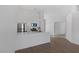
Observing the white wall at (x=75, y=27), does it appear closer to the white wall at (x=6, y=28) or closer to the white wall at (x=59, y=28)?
the white wall at (x=59, y=28)

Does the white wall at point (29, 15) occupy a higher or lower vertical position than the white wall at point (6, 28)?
higher

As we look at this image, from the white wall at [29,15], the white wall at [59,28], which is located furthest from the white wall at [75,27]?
the white wall at [59,28]

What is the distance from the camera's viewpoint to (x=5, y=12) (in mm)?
1503

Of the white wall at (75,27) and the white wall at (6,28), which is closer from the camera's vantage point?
the white wall at (6,28)

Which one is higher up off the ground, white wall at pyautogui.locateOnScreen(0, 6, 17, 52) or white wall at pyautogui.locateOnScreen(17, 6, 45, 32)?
white wall at pyautogui.locateOnScreen(17, 6, 45, 32)

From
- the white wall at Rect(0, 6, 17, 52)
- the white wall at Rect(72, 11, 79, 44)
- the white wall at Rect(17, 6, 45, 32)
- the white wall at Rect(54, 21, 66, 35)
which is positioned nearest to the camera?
the white wall at Rect(0, 6, 17, 52)

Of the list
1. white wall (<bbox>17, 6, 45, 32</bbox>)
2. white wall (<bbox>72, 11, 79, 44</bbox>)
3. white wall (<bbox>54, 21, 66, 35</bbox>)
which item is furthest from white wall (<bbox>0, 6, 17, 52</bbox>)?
white wall (<bbox>54, 21, 66, 35</bbox>)

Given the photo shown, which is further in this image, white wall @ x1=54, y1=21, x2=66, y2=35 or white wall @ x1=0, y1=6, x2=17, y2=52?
white wall @ x1=54, y1=21, x2=66, y2=35

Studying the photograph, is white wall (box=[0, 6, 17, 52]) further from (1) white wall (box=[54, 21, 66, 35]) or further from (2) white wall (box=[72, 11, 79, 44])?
(1) white wall (box=[54, 21, 66, 35])

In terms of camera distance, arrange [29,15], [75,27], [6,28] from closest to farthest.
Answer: [6,28] → [75,27] → [29,15]

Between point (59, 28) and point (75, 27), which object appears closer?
point (75, 27)

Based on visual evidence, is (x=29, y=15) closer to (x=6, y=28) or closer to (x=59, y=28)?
(x=59, y=28)

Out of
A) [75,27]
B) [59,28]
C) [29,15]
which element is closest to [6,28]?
[75,27]
